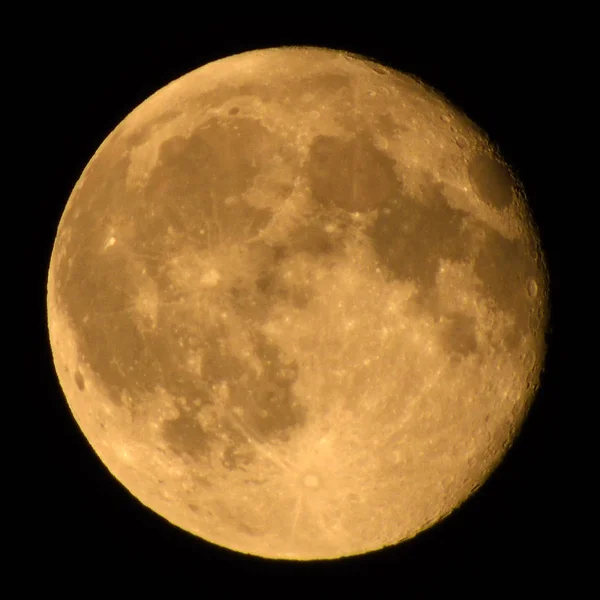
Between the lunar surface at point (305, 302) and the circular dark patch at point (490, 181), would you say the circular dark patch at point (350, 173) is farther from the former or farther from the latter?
the circular dark patch at point (490, 181)

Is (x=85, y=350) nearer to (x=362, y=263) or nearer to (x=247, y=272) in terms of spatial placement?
(x=247, y=272)

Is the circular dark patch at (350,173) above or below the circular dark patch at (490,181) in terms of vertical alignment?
below

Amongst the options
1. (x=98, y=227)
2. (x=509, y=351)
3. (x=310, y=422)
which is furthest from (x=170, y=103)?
(x=509, y=351)

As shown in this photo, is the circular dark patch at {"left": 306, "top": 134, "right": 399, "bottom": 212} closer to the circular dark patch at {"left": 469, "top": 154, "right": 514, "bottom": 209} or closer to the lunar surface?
the lunar surface

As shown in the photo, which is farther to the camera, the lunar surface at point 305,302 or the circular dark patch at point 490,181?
the circular dark patch at point 490,181

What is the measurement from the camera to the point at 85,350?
3906mm

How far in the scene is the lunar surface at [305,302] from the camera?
3389 mm

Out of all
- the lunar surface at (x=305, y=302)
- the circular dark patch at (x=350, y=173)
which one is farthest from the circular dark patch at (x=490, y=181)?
the circular dark patch at (x=350, y=173)

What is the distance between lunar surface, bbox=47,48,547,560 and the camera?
339 centimetres

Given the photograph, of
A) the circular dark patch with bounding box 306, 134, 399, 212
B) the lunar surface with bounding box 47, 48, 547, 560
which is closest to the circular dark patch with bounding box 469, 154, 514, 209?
the lunar surface with bounding box 47, 48, 547, 560

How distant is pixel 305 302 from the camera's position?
11.0 feet

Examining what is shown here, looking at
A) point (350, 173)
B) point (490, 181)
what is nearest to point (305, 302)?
point (350, 173)

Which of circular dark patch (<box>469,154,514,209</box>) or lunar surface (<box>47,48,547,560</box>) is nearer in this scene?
lunar surface (<box>47,48,547,560</box>)

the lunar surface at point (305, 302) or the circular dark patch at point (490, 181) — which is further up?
the circular dark patch at point (490, 181)
